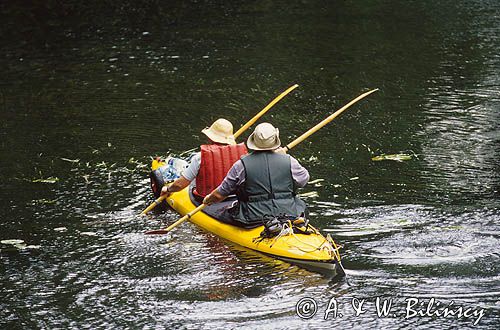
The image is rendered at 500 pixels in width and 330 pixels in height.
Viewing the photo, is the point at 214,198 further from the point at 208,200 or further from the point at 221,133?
the point at 221,133

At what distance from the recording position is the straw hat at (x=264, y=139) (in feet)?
26.5

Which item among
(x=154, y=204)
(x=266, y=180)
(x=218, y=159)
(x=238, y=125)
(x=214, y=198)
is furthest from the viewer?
(x=238, y=125)

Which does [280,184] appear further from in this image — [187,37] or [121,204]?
[187,37]

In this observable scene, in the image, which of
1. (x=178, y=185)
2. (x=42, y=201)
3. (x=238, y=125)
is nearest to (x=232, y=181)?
(x=178, y=185)

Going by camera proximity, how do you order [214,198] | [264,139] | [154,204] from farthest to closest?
1. [154,204]
2. [214,198]
3. [264,139]

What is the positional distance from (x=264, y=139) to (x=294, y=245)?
101 centimetres

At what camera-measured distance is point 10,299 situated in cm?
777

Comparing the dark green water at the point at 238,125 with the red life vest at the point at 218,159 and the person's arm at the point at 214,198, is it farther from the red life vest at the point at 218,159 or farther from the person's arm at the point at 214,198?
the red life vest at the point at 218,159

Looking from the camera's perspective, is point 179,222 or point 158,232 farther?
point 158,232

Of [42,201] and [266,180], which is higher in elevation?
[266,180]

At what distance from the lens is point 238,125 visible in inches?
524

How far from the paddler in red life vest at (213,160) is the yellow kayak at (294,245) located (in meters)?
0.50

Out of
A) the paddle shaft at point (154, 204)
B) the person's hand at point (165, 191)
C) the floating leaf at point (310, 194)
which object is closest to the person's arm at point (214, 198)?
the person's hand at point (165, 191)

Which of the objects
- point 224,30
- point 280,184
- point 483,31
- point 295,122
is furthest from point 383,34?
point 280,184
